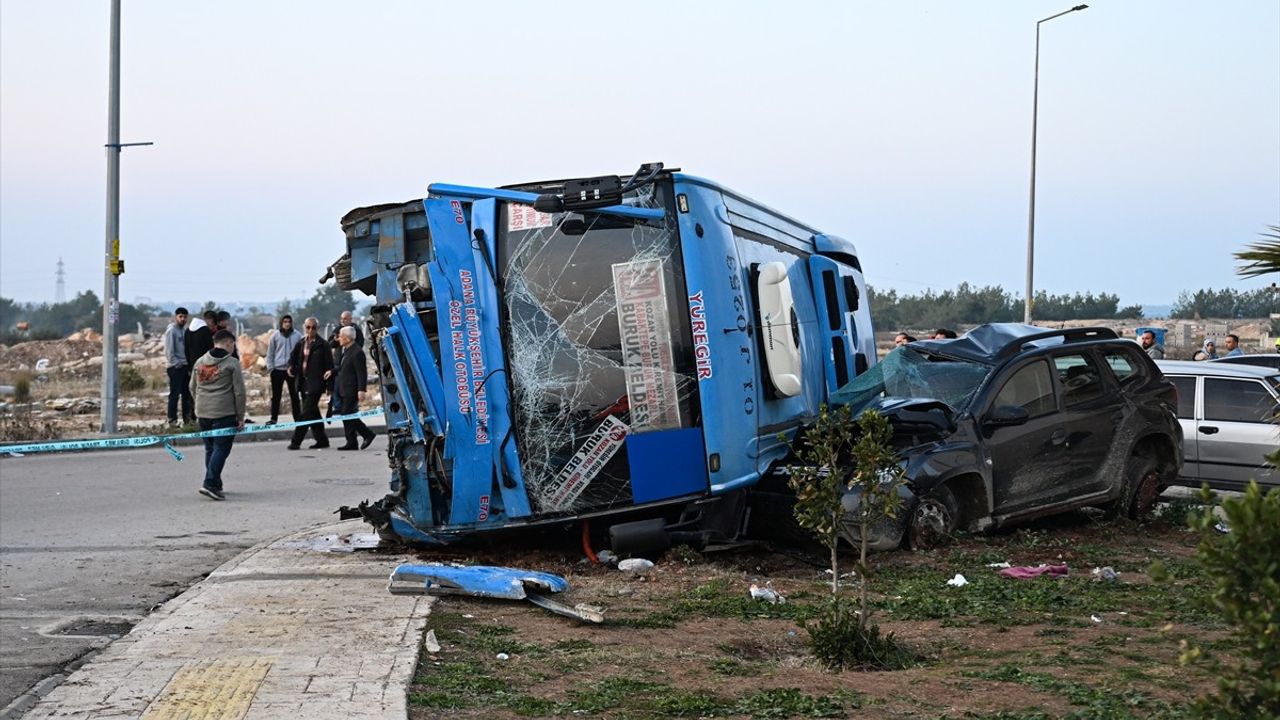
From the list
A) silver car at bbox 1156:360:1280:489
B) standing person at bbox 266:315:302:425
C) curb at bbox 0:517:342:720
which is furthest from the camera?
standing person at bbox 266:315:302:425

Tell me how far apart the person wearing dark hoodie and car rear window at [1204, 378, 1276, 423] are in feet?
32.8

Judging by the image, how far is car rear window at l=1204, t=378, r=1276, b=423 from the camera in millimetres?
13867

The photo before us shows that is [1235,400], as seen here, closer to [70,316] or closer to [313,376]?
[313,376]

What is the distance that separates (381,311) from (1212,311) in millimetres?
53759

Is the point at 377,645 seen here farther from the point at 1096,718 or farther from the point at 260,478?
the point at 260,478

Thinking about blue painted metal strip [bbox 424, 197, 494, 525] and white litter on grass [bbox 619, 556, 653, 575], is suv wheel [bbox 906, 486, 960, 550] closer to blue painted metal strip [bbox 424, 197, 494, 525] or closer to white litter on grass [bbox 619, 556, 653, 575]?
white litter on grass [bbox 619, 556, 653, 575]

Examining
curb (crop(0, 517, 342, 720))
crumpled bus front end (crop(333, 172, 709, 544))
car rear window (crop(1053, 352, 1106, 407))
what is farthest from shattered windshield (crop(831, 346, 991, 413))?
curb (crop(0, 517, 342, 720))

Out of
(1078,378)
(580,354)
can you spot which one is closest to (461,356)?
(580,354)

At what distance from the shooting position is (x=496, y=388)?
930cm

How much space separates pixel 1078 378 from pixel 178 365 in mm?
16130

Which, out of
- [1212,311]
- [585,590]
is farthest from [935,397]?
[1212,311]

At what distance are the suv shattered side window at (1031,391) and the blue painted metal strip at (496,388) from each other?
4018mm

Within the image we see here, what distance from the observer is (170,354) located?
904 inches

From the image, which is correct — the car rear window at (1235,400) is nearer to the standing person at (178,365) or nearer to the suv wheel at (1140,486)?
the suv wheel at (1140,486)
